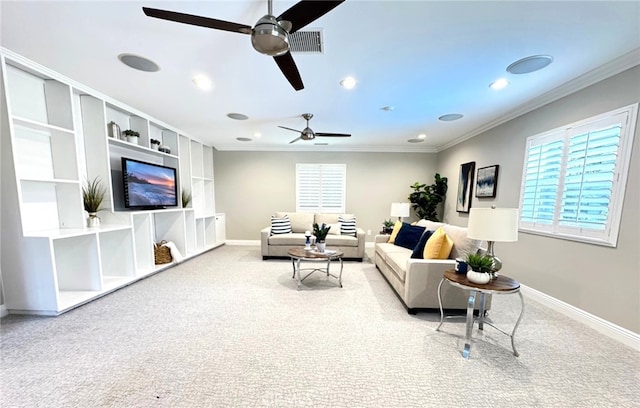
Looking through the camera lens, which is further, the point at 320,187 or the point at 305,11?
the point at 320,187

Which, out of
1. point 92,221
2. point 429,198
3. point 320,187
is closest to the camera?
point 92,221

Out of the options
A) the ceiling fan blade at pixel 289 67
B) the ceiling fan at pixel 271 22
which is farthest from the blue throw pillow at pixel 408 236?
the ceiling fan at pixel 271 22

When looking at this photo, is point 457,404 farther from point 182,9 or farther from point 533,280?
point 182,9

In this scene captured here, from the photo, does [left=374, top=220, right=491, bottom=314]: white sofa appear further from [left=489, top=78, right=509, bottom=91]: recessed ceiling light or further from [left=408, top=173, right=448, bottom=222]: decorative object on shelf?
[left=408, top=173, right=448, bottom=222]: decorative object on shelf

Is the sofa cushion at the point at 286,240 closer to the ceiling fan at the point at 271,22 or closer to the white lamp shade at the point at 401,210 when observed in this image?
the white lamp shade at the point at 401,210

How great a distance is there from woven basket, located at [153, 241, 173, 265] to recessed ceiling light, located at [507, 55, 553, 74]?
523 centimetres

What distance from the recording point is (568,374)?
1.64 meters

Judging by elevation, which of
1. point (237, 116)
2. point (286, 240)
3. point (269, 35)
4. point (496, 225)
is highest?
point (237, 116)

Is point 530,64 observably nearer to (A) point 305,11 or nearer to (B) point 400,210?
(A) point 305,11

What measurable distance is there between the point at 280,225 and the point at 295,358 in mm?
3206

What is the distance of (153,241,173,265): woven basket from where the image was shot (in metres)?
3.87

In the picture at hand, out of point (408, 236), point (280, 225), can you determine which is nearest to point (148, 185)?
point (280, 225)

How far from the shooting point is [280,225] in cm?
482

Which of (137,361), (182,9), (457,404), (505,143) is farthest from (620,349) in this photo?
(182,9)
